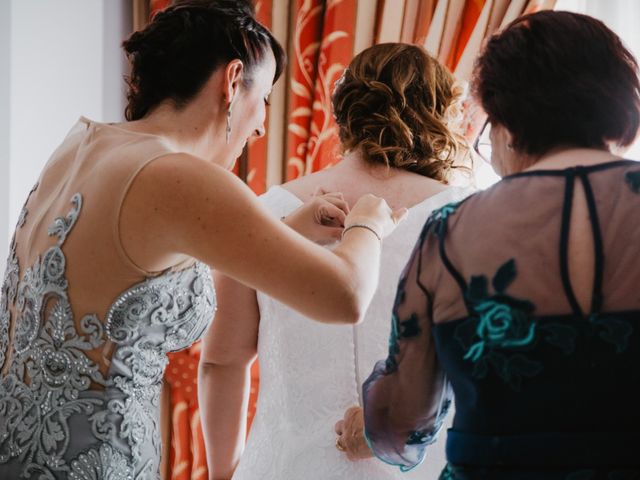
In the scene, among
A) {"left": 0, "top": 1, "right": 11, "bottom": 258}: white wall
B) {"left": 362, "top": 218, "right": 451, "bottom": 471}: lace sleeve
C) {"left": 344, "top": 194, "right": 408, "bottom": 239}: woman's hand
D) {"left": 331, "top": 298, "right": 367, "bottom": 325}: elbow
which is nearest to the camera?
{"left": 362, "top": 218, "right": 451, "bottom": 471}: lace sleeve

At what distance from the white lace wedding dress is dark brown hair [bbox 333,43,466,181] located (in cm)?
9

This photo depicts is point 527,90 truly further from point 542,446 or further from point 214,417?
point 214,417

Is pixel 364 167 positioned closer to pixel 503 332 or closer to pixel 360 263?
pixel 360 263

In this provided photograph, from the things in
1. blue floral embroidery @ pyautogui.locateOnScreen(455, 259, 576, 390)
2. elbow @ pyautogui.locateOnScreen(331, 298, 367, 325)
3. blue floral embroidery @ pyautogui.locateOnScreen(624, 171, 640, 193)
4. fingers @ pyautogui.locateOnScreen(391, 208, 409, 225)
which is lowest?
elbow @ pyautogui.locateOnScreen(331, 298, 367, 325)

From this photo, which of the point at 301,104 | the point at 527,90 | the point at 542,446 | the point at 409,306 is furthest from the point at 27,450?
the point at 301,104

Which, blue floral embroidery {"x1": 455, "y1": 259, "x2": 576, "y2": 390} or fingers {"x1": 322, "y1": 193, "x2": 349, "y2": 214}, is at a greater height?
blue floral embroidery {"x1": 455, "y1": 259, "x2": 576, "y2": 390}

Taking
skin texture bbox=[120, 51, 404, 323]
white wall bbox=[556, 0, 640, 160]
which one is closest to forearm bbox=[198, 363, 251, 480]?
skin texture bbox=[120, 51, 404, 323]

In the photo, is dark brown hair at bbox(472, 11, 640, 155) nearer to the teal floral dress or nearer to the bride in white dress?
the teal floral dress

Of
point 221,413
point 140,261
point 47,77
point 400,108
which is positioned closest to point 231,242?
point 140,261

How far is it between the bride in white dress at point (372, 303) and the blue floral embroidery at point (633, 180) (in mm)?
619

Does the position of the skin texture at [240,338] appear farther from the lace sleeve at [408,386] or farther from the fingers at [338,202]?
the lace sleeve at [408,386]

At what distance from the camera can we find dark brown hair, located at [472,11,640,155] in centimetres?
96

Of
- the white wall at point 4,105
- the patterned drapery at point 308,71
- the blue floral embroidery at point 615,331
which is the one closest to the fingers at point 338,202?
the blue floral embroidery at point 615,331

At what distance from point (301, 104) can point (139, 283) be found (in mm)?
1254
